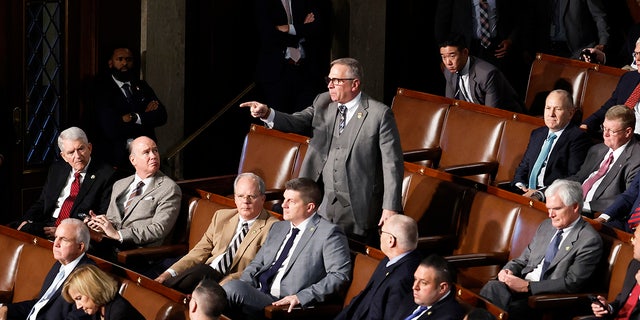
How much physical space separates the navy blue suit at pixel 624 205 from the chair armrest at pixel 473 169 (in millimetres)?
779

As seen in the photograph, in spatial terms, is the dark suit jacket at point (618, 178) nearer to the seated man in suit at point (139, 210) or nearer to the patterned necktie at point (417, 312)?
the patterned necktie at point (417, 312)

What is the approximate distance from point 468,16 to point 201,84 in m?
1.58

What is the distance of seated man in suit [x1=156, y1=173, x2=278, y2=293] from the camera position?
4.90 metres

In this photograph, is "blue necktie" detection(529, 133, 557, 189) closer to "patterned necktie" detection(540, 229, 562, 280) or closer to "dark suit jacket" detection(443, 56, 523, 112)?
"dark suit jacket" detection(443, 56, 523, 112)

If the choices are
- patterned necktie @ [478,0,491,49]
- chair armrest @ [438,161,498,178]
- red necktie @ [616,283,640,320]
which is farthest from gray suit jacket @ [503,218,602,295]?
patterned necktie @ [478,0,491,49]

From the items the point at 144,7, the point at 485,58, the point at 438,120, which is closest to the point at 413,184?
the point at 438,120

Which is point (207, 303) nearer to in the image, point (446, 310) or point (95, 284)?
point (95, 284)

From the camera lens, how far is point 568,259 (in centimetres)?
448

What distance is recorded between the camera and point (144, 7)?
6.77 metres

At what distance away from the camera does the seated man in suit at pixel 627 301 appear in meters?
4.16

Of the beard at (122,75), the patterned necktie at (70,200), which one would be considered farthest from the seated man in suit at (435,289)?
the beard at (122,75)

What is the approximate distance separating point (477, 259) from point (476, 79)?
1543 millimetres

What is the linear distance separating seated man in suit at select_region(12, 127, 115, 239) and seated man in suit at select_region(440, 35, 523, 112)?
1704 mm

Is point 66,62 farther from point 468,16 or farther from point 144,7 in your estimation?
point 468,16
